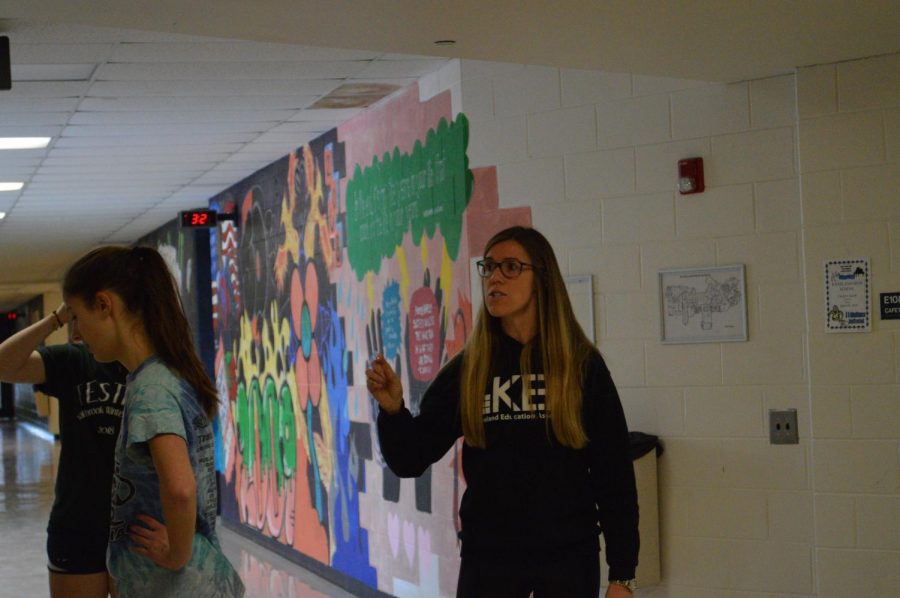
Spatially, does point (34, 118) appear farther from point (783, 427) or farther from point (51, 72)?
point (783, 427)

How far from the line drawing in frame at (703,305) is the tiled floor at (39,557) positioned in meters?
3.35

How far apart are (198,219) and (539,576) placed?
25.0 ft

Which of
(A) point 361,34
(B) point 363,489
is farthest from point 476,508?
(B) point 363,489

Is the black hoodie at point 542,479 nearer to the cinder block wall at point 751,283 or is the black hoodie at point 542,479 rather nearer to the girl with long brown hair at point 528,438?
the girl with long brown hair at point 528,438

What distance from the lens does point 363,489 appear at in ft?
22.3

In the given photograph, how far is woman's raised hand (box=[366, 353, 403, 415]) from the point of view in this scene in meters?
2.72

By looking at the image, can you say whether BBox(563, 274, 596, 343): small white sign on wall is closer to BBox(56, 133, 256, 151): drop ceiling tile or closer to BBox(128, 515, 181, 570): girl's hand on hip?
BBox(128, 515, 181, 570): girl's hand on hip

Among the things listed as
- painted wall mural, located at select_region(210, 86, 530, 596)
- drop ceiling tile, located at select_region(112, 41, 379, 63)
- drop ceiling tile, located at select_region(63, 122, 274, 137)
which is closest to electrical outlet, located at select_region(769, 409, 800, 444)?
painted wall mural, located at select_region(210, 86, 530, 596)

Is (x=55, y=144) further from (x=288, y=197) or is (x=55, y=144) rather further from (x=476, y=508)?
A: (x=476, y=508)

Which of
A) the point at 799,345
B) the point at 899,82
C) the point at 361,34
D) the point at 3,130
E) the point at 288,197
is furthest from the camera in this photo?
the point at 288,197

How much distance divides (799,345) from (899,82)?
950mm

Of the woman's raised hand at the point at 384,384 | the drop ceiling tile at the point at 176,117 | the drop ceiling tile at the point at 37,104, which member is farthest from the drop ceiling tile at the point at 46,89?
the woman's raised hand at the point at 384,384

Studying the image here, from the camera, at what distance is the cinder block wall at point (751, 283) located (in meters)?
3.95

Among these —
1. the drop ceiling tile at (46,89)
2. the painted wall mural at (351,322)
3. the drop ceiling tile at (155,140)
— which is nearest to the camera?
the drop ceiling tile at (46,89)
